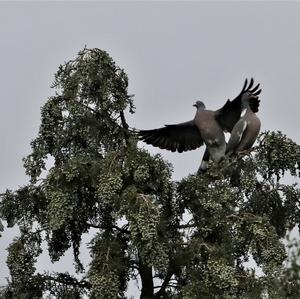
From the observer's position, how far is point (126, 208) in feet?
33.1

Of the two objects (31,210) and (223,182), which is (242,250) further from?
(31,210)

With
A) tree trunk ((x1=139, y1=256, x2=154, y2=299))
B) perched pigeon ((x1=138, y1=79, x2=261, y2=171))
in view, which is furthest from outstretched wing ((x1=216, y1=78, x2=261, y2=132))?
tree trunk ((x1=139, y1=256, x2=154, y2=299))

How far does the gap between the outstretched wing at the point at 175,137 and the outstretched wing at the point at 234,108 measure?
479 millimetres

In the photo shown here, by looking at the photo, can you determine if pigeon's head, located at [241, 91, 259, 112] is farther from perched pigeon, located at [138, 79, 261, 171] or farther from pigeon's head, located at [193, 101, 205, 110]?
pigeon's head, located at [193, 101, 205, 110]

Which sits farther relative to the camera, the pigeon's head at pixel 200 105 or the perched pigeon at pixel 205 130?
the pigeon's head at pixel 200 105

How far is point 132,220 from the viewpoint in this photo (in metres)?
9.94

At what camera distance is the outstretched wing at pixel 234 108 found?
12.2 metres

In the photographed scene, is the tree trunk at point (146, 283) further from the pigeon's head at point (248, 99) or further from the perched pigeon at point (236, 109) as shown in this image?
the pigeon's head at point (248, 99)

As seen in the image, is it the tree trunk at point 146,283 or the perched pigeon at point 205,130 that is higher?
the perched pigeon at point 205,130

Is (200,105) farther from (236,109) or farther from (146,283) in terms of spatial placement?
(146,283)

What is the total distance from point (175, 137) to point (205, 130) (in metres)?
0.82

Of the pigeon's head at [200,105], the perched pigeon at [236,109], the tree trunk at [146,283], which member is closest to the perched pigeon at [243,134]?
the perched pigeon at [236,109]

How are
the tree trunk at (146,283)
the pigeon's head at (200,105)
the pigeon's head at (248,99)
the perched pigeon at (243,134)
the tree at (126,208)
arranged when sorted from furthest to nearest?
1. the pigeon's head at (200,105)
2. the pigeon's head at (248,99)
3. the perched pigeon at (243,134)
4. the tree trunk at (146,283)
5. the tree at (126,208)

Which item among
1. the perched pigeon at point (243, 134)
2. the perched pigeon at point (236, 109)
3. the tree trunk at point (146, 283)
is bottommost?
the tree trunk at point (146, 283)
